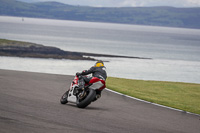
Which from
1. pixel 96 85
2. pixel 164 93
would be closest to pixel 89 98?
pixel 96 85

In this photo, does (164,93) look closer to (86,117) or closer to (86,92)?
(86,92)

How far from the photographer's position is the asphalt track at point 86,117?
8.59 metres

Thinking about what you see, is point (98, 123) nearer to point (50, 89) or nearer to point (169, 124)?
point (169, 124)

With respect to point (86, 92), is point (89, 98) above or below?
below

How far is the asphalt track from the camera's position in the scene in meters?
8.59

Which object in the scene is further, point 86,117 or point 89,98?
point 89,98

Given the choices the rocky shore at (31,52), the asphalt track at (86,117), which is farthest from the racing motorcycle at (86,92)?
the rocky shore at (31,52)

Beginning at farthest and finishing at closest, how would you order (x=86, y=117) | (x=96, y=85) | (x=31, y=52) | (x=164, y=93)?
(x=31, y=52) < (x=164, y=93) < (x=96, y=85) < (x=86, y=117)

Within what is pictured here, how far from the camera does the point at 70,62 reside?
76125 mm

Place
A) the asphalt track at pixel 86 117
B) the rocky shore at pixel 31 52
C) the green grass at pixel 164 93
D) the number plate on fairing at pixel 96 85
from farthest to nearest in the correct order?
the rocky shore at pixel 31 52 → the green grass at pixel 164 93 → the number plate on fairing at pixel 96 85 → the asphalt track at pixel 86 117

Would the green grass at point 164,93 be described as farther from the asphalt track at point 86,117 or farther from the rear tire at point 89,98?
the rear tire at point 89,98

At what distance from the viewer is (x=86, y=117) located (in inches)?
403

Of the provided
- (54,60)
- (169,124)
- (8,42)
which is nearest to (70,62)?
(54,60)

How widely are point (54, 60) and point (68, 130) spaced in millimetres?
70907
